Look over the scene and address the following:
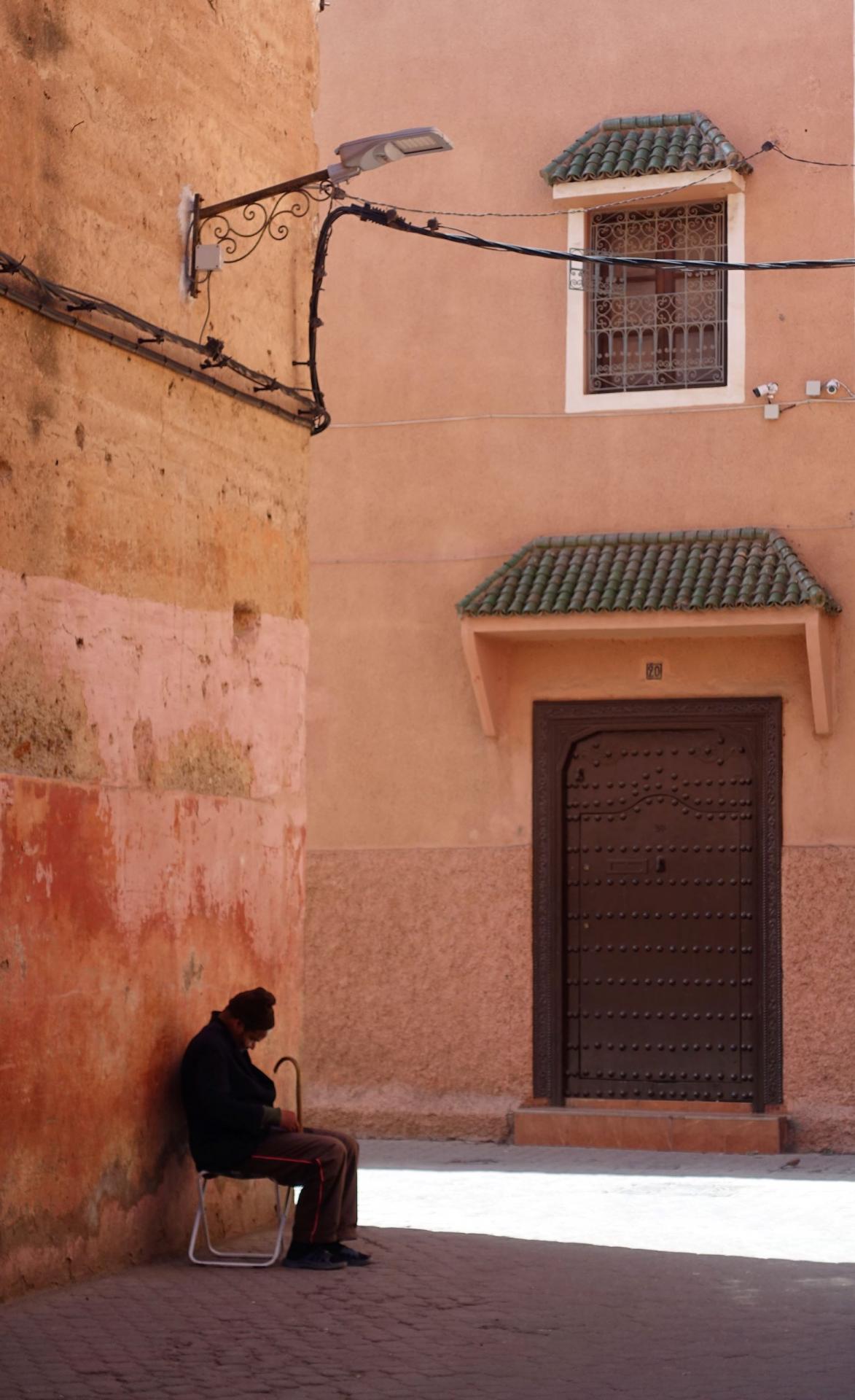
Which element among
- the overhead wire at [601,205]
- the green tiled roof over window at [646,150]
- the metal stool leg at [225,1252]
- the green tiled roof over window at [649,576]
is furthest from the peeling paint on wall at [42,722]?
the green tiled roof over window at [646,150]

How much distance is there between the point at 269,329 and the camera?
36.7ft

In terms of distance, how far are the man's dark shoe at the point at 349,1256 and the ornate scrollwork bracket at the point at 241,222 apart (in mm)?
4506

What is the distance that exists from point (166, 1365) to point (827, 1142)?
846 cm

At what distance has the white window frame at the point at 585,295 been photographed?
15.6 metres

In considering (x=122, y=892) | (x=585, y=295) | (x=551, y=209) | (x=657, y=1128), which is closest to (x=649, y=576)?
(x=585, y=295)

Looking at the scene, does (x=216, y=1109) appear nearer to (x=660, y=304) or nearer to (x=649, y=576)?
(x=649, y=576)

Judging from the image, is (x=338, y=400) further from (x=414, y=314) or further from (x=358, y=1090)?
(x=358, y=1090)

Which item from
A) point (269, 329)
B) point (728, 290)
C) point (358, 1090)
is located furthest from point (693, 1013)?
point (269, 329)

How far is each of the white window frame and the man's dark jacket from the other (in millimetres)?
7707

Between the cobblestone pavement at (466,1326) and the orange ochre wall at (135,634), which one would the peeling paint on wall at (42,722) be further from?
the cobblestone pavement at (466,1326)

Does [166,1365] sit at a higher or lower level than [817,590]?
lower

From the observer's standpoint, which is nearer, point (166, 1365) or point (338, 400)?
point (166, 1365)

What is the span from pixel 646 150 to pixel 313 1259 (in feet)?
30.1

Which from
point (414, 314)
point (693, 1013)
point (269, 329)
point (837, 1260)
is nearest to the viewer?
point (837, 1260)
